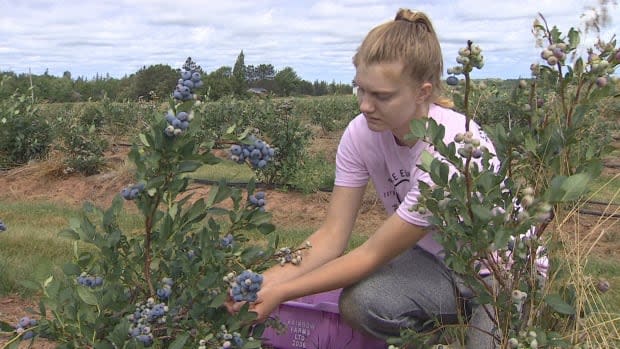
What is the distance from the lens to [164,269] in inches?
75.2

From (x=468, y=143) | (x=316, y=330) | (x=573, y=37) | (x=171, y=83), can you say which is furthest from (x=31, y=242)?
(x=171, y=83)

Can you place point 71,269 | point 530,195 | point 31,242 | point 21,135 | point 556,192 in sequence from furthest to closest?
point 21,135, point 31,242, point 71,269, point 530,195, point 556,192

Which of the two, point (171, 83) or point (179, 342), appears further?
point (171, 83)

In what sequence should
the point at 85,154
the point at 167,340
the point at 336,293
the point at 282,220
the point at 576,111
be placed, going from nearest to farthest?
the point at 576,111 < the point at 167,340 < the point at 336,293 < the point at 282,220 < the point at 85,154

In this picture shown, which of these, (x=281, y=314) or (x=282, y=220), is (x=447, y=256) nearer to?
(x=281, y=314)

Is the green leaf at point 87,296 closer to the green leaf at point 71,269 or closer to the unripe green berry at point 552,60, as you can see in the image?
the green leaf at point 71,269

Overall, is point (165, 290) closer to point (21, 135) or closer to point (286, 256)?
point (286, 256)

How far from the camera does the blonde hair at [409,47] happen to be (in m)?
2.14

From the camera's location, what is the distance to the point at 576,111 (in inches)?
63.4

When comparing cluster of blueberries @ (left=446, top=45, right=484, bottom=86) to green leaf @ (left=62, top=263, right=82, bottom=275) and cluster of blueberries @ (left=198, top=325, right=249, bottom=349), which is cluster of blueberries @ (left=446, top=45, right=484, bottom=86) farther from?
green leaf @ (left=62, top=263, right=82, bottom=275)

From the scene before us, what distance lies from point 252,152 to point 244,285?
0.35 metres

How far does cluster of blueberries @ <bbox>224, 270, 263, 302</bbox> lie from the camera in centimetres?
176

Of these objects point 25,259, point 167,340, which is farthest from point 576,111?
point 25,259

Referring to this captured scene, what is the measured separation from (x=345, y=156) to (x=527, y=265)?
3.34ft
